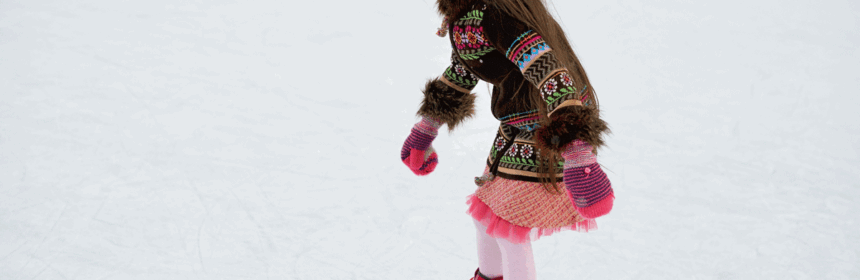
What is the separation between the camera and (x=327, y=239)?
204 centimetres

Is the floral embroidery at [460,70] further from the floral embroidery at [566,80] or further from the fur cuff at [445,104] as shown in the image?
the floral embroidery at [566,80]

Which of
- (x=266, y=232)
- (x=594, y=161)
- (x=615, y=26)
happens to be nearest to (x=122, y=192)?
(x=266, y=232)

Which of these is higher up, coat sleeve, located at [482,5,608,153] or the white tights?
coat sleeve, located at [482,5,608,153]

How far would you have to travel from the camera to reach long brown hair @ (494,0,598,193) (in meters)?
1.05

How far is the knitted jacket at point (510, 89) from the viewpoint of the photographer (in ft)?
3.27

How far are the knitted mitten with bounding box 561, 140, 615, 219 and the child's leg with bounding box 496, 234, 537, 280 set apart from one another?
0.23 metres

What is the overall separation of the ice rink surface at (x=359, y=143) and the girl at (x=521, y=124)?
0.17 m

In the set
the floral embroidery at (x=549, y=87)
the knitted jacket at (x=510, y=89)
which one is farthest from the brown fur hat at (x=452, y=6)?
the floral embroidery at (x=549, y=87)

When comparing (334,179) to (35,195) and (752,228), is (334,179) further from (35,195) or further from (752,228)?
(752,228)

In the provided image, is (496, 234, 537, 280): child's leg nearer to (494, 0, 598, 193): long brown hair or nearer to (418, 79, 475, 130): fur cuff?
(494, 0, 598, 193): long brown hair

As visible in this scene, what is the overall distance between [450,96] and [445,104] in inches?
0.8

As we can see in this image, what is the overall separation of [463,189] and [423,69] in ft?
3.66

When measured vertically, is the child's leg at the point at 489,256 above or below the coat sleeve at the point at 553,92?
below

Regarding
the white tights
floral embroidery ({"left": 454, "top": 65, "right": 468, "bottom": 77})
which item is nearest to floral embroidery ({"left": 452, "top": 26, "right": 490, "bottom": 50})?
floral embroidery ({"left": 454, "top": 65, "right": 468, "bottom": 77})
